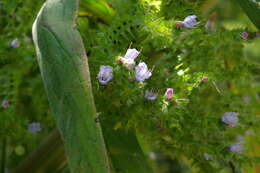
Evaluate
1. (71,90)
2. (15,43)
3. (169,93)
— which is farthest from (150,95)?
(15,43)

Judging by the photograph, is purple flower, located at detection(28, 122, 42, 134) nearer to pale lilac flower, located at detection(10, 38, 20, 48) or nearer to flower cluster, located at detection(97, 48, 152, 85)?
pale lilac flower, located at detection(10, 38, 20, 48)

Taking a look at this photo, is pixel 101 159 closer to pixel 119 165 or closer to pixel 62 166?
pixel 119 165

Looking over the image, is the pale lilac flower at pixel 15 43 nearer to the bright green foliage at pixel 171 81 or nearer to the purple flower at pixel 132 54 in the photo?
the bright green foliage at pixel 171 81

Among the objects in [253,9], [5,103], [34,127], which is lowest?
[34,127]

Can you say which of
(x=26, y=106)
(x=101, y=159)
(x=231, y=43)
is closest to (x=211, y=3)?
(x=231, y=43)

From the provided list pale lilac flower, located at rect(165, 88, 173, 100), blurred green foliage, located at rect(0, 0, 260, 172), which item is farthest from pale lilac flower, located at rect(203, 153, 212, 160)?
pale lilac flower, located at rect(165, 88, 173, 100)

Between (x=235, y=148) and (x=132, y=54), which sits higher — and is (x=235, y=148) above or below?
below

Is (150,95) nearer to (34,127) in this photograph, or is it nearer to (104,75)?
(104,75)
